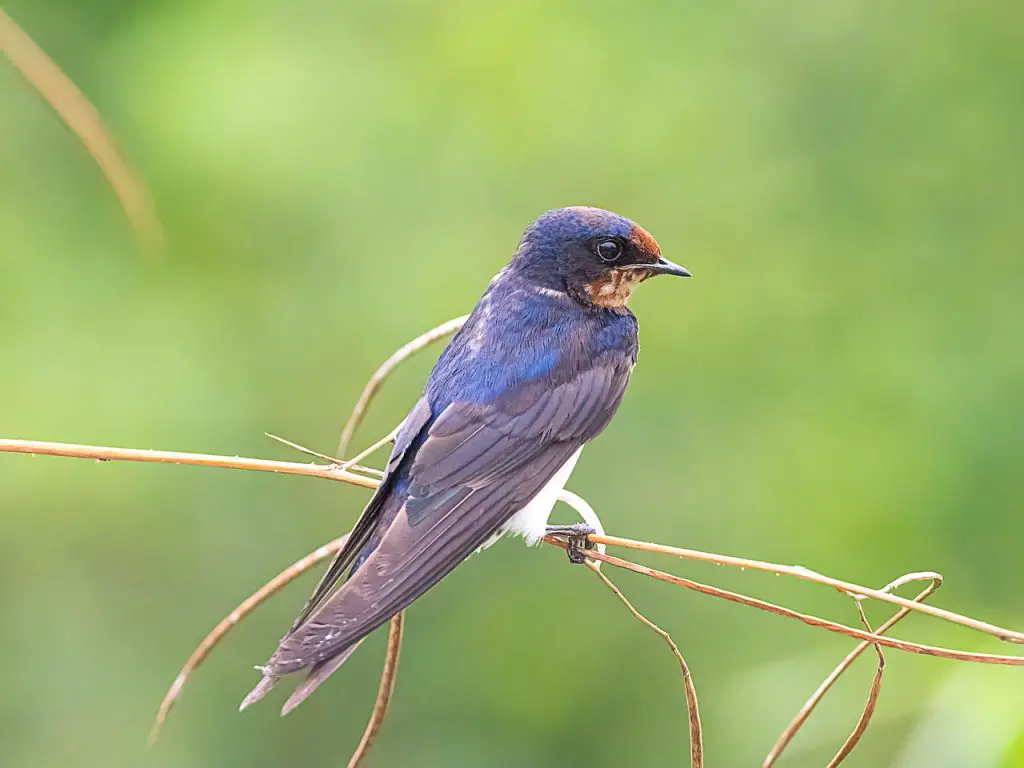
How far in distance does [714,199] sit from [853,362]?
23.0 inches

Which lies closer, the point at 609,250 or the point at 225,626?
the point at 225,626

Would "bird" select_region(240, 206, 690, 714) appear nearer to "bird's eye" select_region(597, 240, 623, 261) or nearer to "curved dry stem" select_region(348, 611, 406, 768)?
"bird's eye" select_region(597, 240, 623, 261)

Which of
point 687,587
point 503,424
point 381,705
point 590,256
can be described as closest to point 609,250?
point 590,256

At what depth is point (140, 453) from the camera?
4.50ft

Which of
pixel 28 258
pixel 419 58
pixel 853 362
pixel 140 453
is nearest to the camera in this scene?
pixel 140 453

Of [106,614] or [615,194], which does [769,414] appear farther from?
[106,614]

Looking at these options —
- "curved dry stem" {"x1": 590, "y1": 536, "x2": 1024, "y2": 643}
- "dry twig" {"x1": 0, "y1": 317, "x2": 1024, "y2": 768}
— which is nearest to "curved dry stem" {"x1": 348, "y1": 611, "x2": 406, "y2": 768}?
"dry twig" {"x1": 0, "y1": 317, "x2": 1024, "y2": 768}

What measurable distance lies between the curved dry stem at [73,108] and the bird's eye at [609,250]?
97cm

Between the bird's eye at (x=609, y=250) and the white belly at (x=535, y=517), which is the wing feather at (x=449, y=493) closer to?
the white belly at (x=535, y=517)

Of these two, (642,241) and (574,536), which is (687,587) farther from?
(642,241)

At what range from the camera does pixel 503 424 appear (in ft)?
6.84

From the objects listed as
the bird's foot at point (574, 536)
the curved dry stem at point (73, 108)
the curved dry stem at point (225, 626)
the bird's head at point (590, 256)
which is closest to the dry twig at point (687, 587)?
the curved dry stem at point (225, 626)

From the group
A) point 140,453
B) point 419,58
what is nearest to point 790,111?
point 419,58

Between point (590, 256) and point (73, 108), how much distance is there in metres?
1.13
